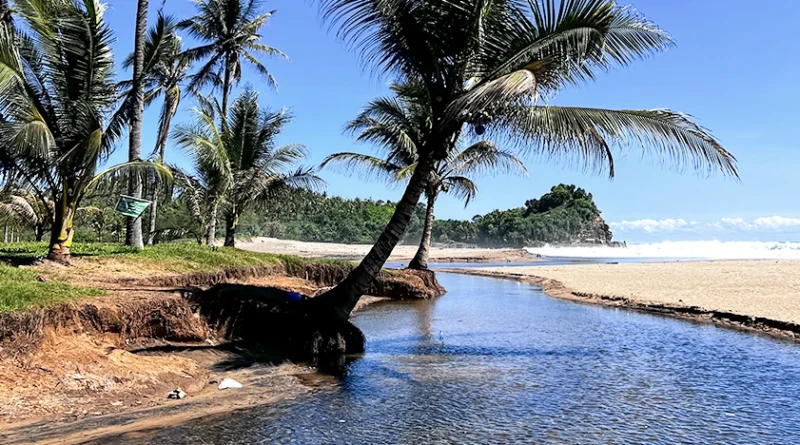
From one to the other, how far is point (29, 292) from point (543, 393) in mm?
7023

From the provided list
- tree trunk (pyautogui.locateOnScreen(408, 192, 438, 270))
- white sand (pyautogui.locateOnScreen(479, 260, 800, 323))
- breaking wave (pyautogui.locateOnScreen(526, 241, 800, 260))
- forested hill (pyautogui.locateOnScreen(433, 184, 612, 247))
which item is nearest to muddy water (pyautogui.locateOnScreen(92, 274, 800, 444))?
white sand (pyautogui.locateOnScreen(479, 260, 800, 323))

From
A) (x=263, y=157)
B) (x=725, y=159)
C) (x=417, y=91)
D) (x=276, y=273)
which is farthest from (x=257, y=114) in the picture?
(x=725, y=159)

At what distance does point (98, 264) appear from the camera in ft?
→ 40.1

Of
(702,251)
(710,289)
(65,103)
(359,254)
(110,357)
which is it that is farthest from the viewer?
(702,251)

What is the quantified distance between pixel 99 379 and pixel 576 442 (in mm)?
5427

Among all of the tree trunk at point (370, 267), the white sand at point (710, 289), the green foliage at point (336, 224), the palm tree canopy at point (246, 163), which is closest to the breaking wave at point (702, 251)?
the green foliage at point (336, 224)

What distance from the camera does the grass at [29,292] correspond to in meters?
6.77

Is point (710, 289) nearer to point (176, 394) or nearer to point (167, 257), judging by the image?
point (167, 257)

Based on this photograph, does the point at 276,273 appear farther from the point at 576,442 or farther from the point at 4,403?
the point at 576,442

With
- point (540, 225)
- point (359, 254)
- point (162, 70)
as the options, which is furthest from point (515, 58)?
point (540, 225)

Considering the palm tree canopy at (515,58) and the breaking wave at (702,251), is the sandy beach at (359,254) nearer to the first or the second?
the breaking wave at (702,251)

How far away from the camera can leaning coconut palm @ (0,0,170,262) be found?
440 inches

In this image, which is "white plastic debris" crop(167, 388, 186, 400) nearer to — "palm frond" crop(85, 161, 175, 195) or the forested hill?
"palm frond" crop(85, 161, 175, 195)

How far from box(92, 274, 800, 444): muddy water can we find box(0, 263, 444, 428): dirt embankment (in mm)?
1042
